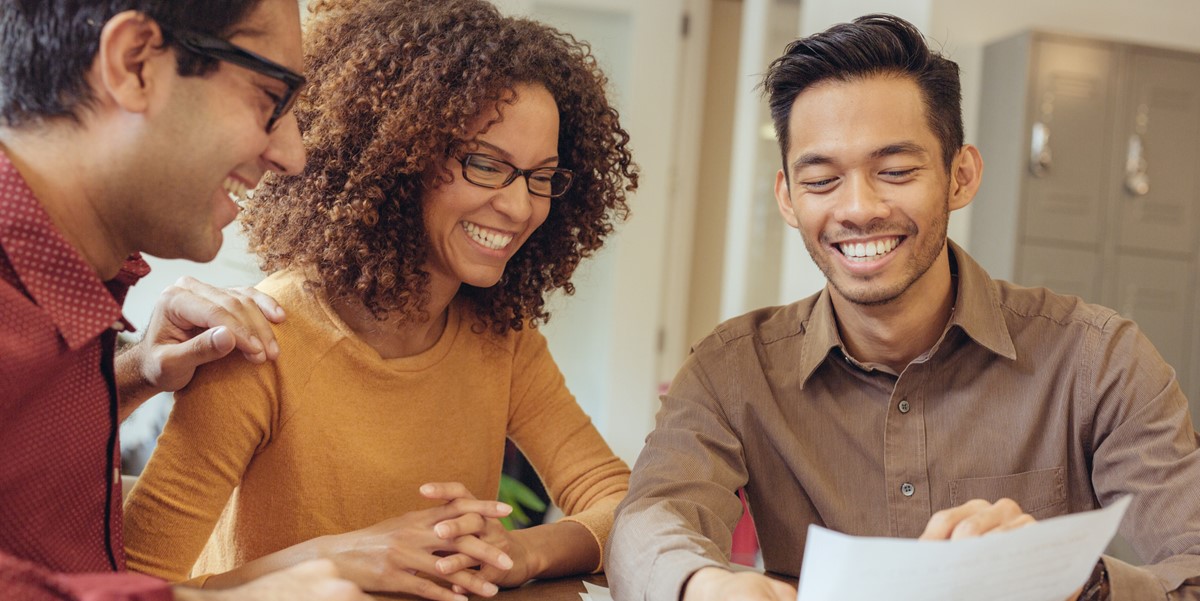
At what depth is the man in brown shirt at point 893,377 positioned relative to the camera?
1513 mm

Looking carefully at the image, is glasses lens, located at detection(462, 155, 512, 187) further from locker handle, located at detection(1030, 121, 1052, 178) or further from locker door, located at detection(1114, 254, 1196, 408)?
locker door, located at detection(1114, 254, 1196, 408)

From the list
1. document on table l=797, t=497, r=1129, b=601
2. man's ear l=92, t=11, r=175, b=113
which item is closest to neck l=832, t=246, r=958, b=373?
document on table l=797, t=497, r=1129, b=601

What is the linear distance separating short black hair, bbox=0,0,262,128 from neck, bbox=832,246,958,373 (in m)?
1.05

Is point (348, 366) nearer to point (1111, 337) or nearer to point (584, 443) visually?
point (584, 443)

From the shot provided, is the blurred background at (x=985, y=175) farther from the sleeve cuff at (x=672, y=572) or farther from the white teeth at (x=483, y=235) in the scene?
the sleeve cuff at (x=672, y=572)

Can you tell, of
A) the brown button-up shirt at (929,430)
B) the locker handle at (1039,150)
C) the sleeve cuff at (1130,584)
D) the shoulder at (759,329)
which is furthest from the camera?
the locker handle at (1039,150)

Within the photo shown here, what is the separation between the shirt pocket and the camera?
Result: 155 centimetres

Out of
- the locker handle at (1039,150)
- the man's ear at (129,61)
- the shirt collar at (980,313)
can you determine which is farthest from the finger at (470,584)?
the locker handle at (1039,150)

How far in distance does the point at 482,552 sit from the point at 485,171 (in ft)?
1.78

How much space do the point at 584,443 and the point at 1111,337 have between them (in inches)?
31.4

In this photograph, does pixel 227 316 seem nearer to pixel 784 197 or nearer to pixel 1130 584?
pixel 784 197

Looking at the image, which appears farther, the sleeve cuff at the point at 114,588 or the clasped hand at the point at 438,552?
the clasped hand at the point at 438,552

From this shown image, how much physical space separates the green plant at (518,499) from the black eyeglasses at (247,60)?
116 inches

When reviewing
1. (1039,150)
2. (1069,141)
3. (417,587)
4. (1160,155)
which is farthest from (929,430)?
(1160,155)
